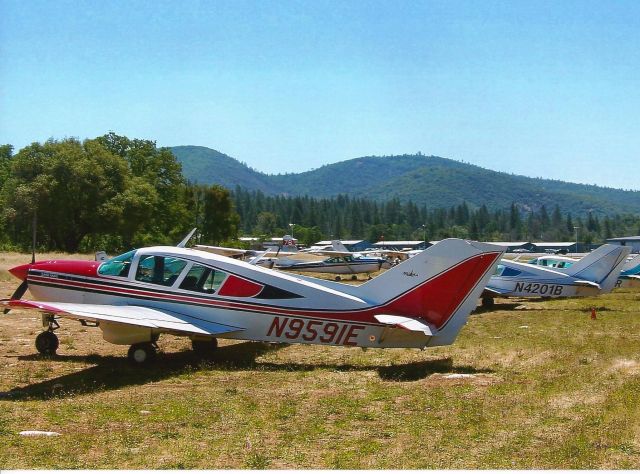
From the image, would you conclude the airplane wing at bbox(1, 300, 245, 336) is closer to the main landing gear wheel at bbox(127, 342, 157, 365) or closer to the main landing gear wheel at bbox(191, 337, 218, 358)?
the main landing gear wheel at bbox(127, 342, 157, 365)

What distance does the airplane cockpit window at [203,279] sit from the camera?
40.1 feet

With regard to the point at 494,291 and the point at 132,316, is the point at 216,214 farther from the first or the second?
the point at 132,316

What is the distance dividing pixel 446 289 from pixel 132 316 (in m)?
5.28

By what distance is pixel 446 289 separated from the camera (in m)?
11.8

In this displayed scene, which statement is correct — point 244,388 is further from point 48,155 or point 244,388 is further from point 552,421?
point 48,155

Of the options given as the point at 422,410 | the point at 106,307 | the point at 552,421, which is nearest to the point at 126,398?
the point at 106,307

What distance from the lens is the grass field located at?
6383mm

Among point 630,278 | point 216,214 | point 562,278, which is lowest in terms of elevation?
point 630,278

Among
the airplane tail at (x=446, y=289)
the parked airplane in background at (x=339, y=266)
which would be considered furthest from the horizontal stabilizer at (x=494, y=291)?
the parked airplane in background at (x=339, y=266)

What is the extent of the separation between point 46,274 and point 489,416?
894cm

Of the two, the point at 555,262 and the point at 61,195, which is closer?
the point at 555,262

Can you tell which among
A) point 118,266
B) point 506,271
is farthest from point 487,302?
point 118,266

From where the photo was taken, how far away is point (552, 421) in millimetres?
7672

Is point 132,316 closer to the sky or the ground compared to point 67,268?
closer to the ground
